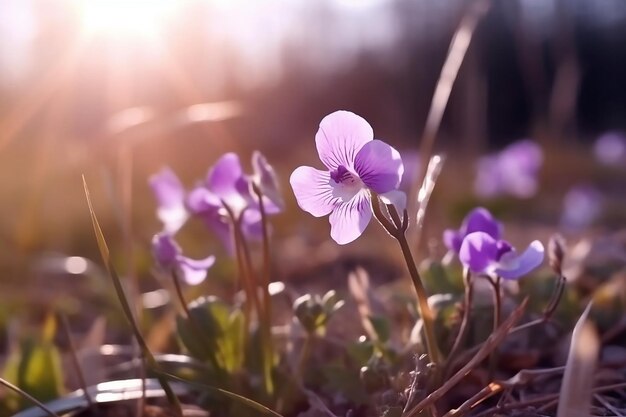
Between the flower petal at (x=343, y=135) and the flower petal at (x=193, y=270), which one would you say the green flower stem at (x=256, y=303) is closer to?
the flower petal at (x=193, y=270)

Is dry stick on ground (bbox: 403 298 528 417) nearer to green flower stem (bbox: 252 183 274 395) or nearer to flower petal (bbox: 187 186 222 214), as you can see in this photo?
green flower stem (bbox: 252 183 274 395)

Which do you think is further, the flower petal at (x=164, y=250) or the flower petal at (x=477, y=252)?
the flower petal at (x=164, y=250)

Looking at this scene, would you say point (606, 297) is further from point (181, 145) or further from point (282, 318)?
point (181, 145)

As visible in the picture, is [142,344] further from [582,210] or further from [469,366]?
[582,210]

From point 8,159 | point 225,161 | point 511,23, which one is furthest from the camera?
point 511,23

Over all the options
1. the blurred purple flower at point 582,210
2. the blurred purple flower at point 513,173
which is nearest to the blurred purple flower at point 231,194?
the blurred purple flower at point 513,173

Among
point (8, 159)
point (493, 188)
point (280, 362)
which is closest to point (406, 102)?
point (8, 159)

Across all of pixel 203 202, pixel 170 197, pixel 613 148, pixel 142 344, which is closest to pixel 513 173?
pixel 613 148
